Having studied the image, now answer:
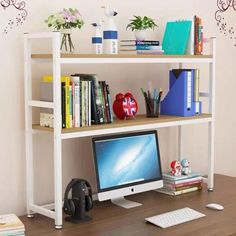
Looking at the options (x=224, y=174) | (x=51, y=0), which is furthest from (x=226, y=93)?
(x=51, y=0)

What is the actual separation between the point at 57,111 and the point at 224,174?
1.83m

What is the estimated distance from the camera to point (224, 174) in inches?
146

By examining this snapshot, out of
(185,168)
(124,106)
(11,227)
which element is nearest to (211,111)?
(185,168)

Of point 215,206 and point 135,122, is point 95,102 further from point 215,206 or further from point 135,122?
point 215,206

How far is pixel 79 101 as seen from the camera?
2.38 metres

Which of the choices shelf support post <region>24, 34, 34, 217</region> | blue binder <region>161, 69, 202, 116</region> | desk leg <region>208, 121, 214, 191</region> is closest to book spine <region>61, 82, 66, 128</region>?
shelf support post <region>24, 34, 34, 217</region>

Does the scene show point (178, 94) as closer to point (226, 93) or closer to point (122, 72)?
point (122, 72)

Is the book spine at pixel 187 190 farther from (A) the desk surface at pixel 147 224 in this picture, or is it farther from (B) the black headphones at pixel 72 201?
(B) the black headphones at pixel 72 201

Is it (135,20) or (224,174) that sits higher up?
(135,20)

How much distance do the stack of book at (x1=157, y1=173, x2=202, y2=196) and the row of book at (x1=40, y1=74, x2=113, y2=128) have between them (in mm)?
624

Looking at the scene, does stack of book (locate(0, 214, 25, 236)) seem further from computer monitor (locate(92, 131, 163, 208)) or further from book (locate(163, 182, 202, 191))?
book (locate(163, 182, 202, 191))

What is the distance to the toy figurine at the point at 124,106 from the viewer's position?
2695mm

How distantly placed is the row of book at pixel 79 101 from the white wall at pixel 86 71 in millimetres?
170

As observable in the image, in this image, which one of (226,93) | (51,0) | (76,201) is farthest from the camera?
(226,93)
